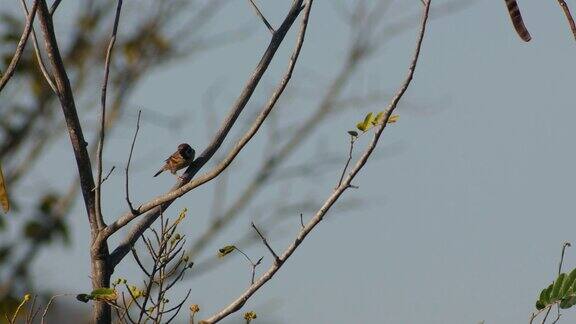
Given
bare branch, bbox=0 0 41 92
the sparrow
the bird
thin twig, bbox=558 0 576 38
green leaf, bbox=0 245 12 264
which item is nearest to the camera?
thin twig, bbox=558 0 576 38

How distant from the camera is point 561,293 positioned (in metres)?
3.54

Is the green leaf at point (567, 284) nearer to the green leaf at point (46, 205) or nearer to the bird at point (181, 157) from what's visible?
the bird at point (181, 157)

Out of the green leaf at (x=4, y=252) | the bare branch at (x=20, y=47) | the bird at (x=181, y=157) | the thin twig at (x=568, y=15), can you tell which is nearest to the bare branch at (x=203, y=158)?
the bare branch at (x=20, y=47)

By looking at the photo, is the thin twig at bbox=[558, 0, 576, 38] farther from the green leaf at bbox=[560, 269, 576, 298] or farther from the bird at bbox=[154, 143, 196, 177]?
the bird at bbox=[154, 143, 196, 177]

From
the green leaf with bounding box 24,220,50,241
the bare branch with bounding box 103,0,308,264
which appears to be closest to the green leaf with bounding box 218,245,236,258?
the bare branch with bounding box 103,0,308,264

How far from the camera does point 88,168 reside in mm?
3852

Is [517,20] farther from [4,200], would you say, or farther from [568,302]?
[4,200]

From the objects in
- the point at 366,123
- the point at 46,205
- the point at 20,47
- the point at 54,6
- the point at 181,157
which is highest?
the point at 46,205

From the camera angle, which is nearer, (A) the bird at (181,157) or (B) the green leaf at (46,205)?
(A) the bird at (181,157)

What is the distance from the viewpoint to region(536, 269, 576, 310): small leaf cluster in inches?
138

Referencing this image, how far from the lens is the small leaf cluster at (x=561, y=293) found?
11.5 ft

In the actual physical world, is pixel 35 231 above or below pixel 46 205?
below

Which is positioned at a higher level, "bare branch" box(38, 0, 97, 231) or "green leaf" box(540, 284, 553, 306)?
"bare branch" box(38, 0, 97, 231)

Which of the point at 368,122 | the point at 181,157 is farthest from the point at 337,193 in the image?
the point at 181,157
